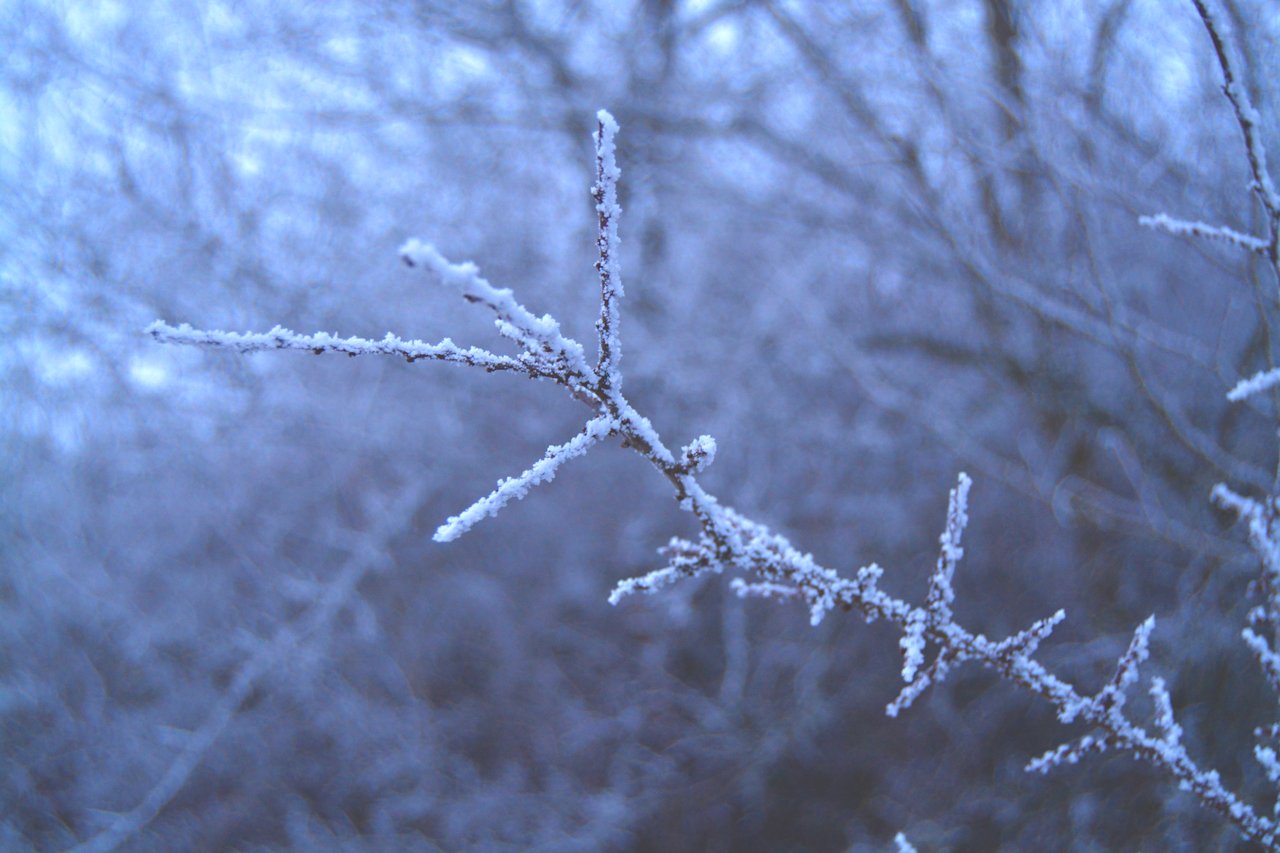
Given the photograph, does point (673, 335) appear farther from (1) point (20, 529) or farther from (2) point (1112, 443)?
(1) point (20, 529)

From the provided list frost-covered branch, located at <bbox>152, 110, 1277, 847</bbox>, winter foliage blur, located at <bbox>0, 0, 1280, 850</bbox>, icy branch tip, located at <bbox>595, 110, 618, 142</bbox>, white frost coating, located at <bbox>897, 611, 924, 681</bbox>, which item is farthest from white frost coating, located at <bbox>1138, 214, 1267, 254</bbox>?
winter foliage blur, located at <bbox>0, 0, 1280, 850</bbox>

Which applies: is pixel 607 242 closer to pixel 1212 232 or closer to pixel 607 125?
pixel 607 125

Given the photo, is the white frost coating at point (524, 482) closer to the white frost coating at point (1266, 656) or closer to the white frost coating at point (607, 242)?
the white frost coating at point (607, 242)

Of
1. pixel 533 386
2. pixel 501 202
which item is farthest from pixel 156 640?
pixel 501 202

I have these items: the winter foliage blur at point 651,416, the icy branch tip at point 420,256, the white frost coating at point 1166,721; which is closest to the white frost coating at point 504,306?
the icy branch tip at point 420,256

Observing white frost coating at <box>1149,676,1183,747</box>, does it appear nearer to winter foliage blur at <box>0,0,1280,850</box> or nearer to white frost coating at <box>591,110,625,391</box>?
white frost coating at <box>591,110,625,391</box>

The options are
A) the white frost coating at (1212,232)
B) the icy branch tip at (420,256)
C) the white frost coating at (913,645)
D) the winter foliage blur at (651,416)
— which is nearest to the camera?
the icy branch tip at (420,256)

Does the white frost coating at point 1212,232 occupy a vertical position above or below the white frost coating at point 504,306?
above
